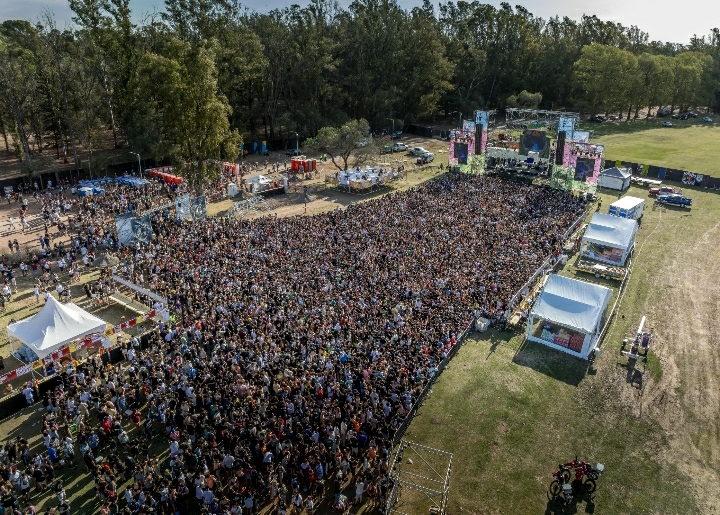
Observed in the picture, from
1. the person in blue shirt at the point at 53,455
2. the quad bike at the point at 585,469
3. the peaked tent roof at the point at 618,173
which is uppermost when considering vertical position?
the peaked tent roof at the point at 618,173

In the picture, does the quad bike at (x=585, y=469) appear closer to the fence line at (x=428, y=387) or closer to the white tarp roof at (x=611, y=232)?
the fence line at (x=428, y=387)

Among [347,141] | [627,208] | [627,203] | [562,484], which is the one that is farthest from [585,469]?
[347,141]

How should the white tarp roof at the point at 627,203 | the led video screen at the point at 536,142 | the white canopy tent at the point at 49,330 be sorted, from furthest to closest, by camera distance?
1. the led video screen at the point at 536,142
2. the white tarp roof at the point at 627,203
3. the white canopy tent at the point at 49,330

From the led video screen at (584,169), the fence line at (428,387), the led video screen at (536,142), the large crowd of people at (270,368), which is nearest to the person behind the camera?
the large crowd of people at (270,368)

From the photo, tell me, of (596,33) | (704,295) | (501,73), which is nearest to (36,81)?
(704,295)

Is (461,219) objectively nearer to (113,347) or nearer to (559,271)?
(559,271)

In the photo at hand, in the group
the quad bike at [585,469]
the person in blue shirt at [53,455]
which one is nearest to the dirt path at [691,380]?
the quad bike at [585,469]

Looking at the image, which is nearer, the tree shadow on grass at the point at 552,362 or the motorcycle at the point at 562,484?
the motorcycle at the point at 562,484
